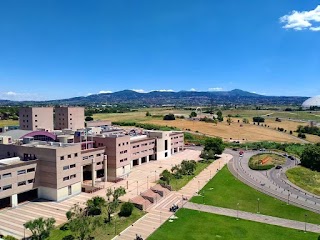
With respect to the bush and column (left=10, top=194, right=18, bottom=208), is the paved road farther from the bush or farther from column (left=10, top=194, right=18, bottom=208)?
column (left=10, top=194, right=18, bottom=208)

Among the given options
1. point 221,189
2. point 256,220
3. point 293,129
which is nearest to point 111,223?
point 256,220

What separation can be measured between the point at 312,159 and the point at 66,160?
7318cm

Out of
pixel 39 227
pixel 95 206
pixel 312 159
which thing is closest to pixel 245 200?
pixel 95 206

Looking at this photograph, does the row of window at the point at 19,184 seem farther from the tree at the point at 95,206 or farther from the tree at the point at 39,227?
the tree at the point at 39,227

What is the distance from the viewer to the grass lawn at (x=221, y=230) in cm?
4713

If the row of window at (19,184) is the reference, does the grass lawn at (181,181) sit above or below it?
below

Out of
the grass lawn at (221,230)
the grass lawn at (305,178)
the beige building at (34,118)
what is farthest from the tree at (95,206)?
the beige building at (34,118)

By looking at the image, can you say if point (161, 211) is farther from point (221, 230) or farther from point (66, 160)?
point (66, 160)

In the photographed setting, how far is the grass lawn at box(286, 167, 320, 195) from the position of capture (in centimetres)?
7532

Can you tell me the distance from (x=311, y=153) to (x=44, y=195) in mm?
76921

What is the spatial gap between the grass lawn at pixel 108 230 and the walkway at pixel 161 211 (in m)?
1.09

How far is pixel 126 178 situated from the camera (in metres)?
80.9

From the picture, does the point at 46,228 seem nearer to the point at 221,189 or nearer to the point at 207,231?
the point at 207,231

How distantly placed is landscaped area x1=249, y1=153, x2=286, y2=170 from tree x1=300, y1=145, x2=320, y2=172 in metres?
7.01
